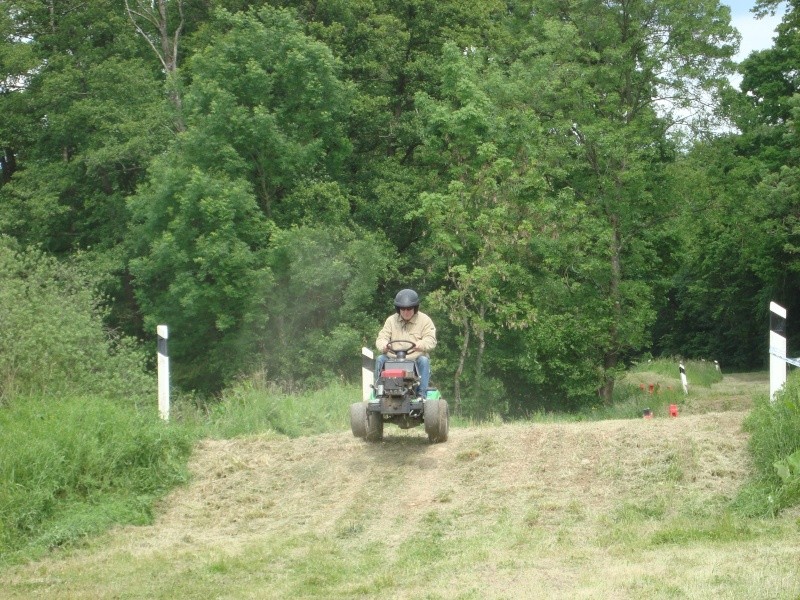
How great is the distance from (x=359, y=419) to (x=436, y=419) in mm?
977

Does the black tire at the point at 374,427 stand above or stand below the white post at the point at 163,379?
below

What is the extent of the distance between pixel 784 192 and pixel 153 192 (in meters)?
19.2

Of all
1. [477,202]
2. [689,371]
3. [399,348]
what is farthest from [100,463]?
[689,371]

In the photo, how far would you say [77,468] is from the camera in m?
10.6

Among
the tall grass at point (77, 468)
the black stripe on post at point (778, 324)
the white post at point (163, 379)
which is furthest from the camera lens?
the white post at point (163, 379)

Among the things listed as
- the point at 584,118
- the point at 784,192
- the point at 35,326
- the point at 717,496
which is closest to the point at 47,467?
the point at 35,326

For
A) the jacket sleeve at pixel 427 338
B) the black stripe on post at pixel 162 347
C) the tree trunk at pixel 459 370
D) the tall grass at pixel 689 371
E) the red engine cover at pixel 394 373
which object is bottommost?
the tall grass at pixel 689 371

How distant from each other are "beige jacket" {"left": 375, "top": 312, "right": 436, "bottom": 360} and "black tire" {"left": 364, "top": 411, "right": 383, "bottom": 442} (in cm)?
79

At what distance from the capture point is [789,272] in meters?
42.3

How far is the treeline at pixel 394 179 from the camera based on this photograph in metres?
28.2

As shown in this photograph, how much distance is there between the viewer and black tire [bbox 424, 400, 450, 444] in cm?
1154

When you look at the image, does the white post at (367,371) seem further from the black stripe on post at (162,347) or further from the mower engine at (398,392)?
the mower engine at (398,392)

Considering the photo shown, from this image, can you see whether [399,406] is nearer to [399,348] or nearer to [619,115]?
[399,348]

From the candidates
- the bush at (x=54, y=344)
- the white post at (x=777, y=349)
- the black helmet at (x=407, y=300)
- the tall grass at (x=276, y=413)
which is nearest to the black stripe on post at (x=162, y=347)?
the tall grass at (x=276, y=413)
